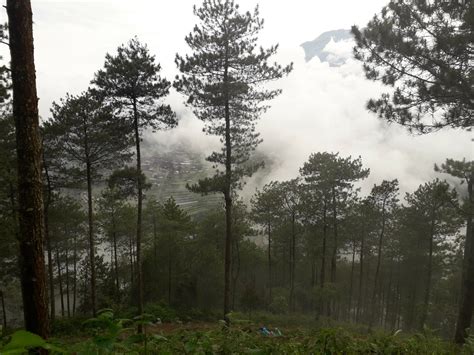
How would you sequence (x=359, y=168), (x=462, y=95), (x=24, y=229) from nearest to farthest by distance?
(x=24, y=229), (x=462, y=95), (x=359, y=168)

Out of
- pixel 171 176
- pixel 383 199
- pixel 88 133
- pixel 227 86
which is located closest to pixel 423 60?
pixel 227 86

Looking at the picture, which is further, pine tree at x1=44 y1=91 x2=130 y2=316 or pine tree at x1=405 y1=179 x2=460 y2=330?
pine tree at x1=405 y1=179 x2=460 y2=330

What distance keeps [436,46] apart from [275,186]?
21335mm

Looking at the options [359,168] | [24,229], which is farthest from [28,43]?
[359,168]

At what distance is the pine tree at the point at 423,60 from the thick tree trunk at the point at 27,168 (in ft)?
25.7

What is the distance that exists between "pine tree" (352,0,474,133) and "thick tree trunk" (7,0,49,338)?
7847 millimetres

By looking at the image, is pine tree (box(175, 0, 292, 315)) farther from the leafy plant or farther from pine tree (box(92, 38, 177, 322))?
the leafy plant

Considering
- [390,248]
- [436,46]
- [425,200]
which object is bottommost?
[390,248]

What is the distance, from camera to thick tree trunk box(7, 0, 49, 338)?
4.23 metres

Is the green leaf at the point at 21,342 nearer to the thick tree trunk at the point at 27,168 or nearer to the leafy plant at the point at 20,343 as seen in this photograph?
the leafy plant at the point at 20,343

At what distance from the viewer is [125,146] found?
51.5 feet

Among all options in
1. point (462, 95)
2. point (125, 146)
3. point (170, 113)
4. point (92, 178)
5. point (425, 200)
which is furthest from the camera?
point (425, 200)

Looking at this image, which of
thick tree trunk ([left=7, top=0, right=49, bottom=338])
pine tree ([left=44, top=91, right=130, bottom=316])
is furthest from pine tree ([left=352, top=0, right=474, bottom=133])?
pine tree ([left=44, top=91, right=130, bottom=316])

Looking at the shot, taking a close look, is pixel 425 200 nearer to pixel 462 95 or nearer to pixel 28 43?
pixel 462 95
